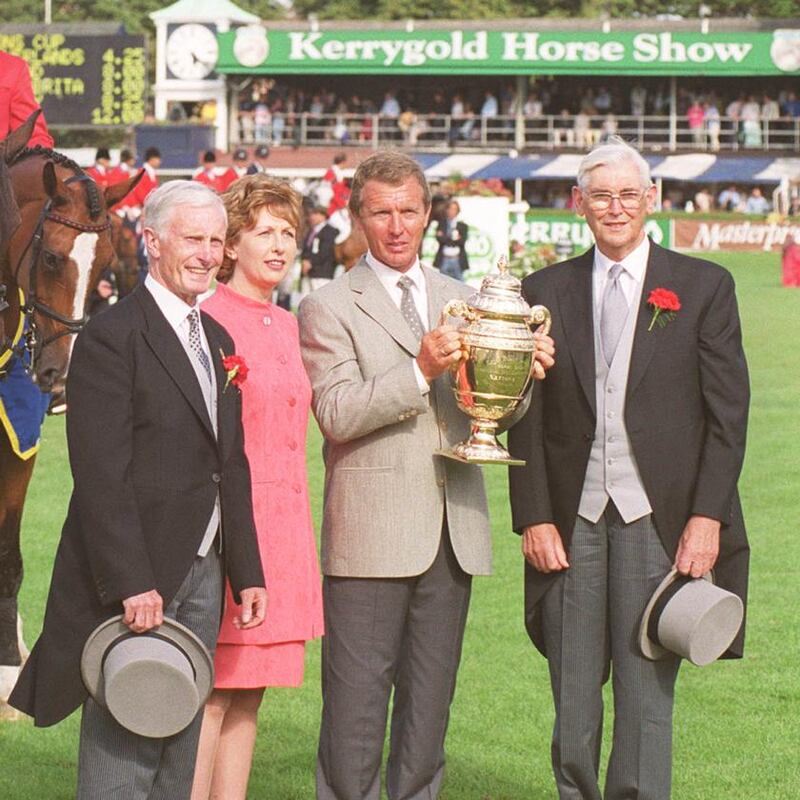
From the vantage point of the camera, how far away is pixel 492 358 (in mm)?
4371

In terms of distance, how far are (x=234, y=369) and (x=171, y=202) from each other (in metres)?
0.44

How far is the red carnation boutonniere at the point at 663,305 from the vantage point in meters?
4.54

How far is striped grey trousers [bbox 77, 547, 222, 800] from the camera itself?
412 centimetres

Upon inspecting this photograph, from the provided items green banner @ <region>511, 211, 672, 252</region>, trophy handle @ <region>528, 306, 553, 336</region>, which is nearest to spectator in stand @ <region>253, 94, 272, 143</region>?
green banner @ <region>511, 211, 672, 252</region>

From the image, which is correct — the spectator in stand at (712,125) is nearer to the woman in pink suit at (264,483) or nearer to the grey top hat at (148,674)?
the woman in pink suit at (264,483)

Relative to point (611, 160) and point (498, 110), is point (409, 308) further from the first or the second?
point (498, 110)

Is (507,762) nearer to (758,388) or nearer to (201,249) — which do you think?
(201,249)

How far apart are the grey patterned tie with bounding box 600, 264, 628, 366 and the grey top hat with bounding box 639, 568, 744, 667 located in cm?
62

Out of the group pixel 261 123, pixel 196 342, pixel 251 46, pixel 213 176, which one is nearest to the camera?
pixel 196 342

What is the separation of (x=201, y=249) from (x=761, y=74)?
53.1 m

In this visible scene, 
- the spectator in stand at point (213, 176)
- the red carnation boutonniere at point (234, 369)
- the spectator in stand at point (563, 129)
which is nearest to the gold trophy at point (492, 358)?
the red carnation boutonniere at point (234, 369)

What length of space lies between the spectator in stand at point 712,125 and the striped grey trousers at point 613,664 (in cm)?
4912

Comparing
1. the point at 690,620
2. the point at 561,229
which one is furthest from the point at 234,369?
the point at 561,229

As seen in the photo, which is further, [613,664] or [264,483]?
[613,664]
